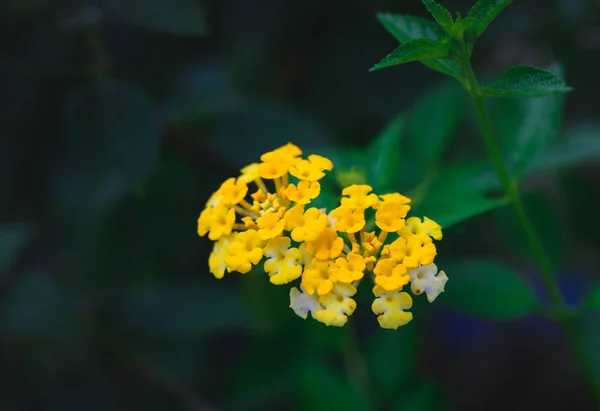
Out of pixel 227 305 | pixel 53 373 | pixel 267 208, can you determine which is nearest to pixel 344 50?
pixel 227 305

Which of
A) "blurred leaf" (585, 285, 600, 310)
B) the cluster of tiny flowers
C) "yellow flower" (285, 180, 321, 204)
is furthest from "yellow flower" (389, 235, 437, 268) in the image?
"blurred leaf" (585, 285, 600, 310)

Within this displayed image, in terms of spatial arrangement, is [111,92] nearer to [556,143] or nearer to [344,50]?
[344,50]

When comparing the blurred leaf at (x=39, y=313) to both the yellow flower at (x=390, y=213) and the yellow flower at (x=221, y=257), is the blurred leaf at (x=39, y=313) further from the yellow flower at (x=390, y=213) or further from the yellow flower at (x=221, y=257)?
the yellow flower at (x=390, y=213)

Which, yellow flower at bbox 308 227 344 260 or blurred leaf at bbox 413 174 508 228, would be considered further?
blurred leaf at bbox 413 174 508 228

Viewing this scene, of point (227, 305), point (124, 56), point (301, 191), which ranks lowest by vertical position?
point (301, 191)

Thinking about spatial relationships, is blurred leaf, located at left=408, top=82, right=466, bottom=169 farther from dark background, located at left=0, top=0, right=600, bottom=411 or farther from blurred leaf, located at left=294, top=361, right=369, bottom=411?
blurred leaf, located at left=294, top=361, right=369, bottom=411

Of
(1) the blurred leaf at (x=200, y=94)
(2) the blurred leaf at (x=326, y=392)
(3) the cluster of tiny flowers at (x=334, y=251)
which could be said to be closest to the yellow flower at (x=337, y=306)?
(3) the cluster of tiny flowers at (x=334, y=251)

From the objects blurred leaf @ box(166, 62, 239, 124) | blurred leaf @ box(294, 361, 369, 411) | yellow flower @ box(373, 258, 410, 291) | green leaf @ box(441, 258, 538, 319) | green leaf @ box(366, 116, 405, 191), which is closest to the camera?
yellow flower @ box(373, 258, 410, 291)
